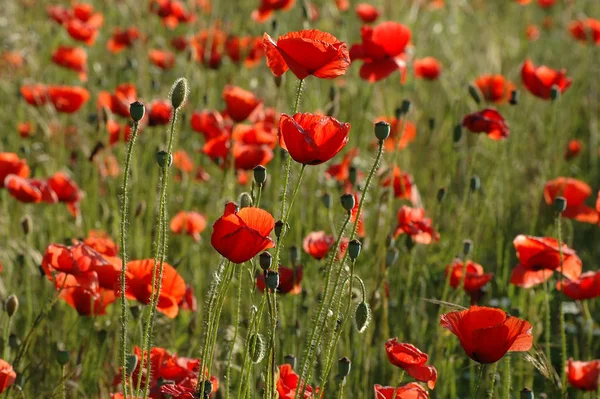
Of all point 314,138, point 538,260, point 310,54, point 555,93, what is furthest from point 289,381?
point 555,93

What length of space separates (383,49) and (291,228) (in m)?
0.79

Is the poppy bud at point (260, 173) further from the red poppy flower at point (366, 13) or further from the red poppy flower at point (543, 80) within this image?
the red poppy flower at point (366, 13)

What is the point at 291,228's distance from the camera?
3455 mm

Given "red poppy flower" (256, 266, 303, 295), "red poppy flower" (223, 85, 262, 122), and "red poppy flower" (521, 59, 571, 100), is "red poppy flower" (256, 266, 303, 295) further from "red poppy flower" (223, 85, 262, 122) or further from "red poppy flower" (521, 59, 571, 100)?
"red poppy flower" (521, 59, 571, 100)

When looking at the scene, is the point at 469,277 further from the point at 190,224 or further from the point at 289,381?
the point at 190,224

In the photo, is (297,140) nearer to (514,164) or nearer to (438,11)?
(514,164)

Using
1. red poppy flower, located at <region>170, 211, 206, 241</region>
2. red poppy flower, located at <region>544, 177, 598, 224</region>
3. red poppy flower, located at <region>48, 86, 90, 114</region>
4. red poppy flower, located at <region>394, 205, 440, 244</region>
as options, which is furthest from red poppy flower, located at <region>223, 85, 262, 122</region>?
red poppy flower, located at <region>544, 177, 598, 224</region>

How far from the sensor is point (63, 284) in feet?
7.01

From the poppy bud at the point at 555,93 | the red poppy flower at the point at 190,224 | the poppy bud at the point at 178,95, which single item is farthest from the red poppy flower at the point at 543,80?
the poppy bud at the point at 178,95

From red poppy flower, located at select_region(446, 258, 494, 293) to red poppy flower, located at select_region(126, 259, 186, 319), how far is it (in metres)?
0.82

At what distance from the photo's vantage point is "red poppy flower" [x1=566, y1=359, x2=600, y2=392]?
2.22 meters

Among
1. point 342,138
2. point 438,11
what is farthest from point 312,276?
point 438,11

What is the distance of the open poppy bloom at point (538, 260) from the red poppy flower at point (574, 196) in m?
0.59

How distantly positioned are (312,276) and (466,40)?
355 cm
